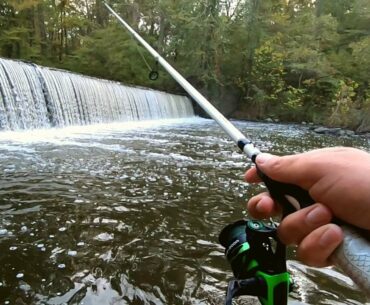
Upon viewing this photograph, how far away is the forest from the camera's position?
21438 mm

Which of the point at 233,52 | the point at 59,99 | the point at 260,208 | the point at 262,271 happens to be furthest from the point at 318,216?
the point at 233,52

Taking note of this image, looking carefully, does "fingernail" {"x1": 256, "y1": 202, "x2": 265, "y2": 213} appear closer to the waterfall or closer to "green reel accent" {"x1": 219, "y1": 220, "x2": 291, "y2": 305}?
"green reel accent" {"x1": 219, "y1": 220, "x2": 291, "y2": 305}

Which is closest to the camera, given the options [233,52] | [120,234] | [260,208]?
[260,208]

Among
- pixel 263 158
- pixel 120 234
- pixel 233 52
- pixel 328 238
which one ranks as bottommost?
pixel 120 234

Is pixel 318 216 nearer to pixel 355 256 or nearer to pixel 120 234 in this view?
pixel 355 256

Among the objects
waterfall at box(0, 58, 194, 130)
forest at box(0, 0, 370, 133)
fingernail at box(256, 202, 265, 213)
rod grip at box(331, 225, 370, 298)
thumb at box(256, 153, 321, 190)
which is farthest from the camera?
forest at box(0, 0, 370, 133)

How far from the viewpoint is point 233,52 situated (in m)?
23.9

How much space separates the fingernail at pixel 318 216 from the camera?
0.81 meters

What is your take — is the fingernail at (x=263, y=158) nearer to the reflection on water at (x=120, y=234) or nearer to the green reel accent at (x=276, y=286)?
→ the green reel accent at (x=276, y=286)

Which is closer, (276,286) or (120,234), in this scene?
(276,286)

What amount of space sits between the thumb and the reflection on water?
150cm

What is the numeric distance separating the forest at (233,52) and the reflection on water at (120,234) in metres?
17.3

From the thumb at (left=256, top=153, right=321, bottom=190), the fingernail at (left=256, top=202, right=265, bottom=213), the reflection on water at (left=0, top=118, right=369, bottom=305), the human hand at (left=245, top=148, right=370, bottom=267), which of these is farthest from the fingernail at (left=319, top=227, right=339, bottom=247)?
the reflection on water at (left=0, top=118, right=369, bottom=305)

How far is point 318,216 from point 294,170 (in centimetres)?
11
